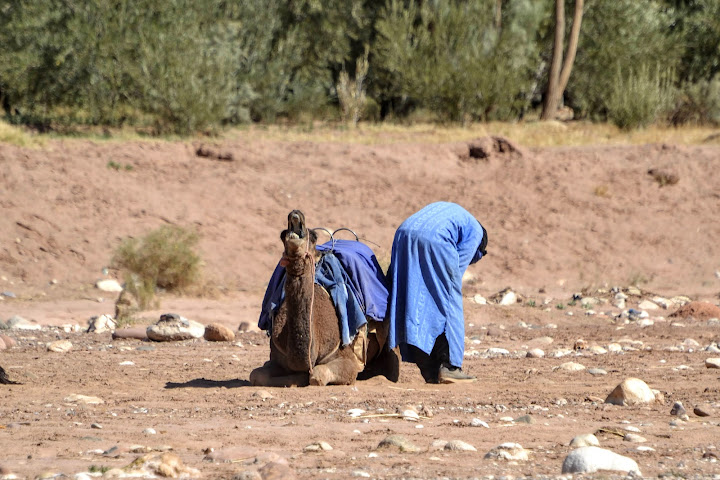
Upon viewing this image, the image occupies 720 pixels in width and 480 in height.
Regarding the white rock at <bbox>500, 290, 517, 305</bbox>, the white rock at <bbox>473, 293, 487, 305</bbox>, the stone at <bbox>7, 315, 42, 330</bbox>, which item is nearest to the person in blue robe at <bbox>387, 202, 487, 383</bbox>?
the stone at <bbox>7, 315, 42, 330</bbox>

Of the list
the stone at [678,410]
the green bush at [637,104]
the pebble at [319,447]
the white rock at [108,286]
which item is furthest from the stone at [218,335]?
the green bush at [637,104]

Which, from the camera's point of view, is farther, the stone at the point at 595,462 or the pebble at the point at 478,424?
the pebble at the point at 478,424

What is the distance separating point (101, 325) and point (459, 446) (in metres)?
6.59

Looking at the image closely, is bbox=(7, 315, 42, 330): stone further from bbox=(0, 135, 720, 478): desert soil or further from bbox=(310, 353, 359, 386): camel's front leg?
bbox=(310, 353, 359, 386): camel's front leg

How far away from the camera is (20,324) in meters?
10.4

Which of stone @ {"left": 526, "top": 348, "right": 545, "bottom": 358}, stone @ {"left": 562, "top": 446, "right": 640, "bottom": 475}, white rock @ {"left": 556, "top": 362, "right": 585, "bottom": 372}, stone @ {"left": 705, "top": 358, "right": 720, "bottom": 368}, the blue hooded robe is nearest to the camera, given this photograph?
stone @ {"left": 562, "top": 446, "right": 640, "bottom": 475}

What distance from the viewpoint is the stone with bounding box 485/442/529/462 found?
4.15 meters

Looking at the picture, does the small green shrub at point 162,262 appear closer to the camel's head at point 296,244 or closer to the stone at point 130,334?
the stone at point 130,334

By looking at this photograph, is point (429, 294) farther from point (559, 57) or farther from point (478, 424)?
point (559, 57)

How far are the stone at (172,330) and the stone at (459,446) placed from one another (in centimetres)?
535

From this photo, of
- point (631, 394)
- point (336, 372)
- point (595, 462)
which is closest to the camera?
point (595, 462)

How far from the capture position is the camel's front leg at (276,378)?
6375mm

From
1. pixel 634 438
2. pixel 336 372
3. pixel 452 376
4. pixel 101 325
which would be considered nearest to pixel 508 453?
pixel 634 438

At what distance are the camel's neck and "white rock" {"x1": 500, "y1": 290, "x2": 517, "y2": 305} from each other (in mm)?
6969
